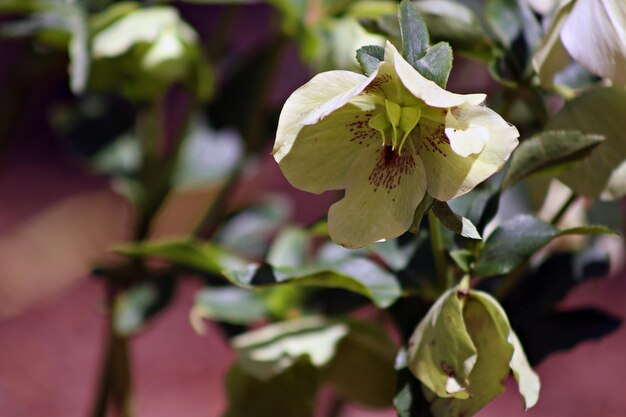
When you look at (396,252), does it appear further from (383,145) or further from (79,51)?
(79,51)

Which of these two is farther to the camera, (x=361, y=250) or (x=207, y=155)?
(x=207, y=155)

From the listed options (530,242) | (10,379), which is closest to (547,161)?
(530,242)

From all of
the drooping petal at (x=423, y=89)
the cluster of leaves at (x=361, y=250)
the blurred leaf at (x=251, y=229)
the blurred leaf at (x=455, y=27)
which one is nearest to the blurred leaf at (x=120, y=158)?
the cluster of leaves at (x=361, y=250)

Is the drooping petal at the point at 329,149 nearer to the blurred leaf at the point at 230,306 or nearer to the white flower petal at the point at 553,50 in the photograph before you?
the white flower petal at the point at 553,50

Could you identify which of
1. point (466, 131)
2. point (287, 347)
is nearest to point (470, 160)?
point (466, 131)

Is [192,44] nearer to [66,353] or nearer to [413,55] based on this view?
[413,55]

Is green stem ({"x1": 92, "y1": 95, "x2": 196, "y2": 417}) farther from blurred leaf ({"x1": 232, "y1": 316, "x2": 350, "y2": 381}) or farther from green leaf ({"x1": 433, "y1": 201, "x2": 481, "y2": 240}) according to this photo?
green leaf ({"x1": 433, "y1": 201, "x2": 481, "y2": 240})

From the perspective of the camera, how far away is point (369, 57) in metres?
0.38

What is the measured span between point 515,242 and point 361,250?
13cm

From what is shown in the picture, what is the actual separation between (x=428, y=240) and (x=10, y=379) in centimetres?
131

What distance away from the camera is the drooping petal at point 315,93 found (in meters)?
0.37

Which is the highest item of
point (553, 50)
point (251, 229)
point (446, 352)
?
point (553, 50)

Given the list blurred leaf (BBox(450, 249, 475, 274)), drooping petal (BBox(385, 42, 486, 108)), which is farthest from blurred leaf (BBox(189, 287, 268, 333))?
drooping petal (BBox(385, 42, 486, 108))

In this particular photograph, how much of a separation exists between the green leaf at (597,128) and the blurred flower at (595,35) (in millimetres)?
27
